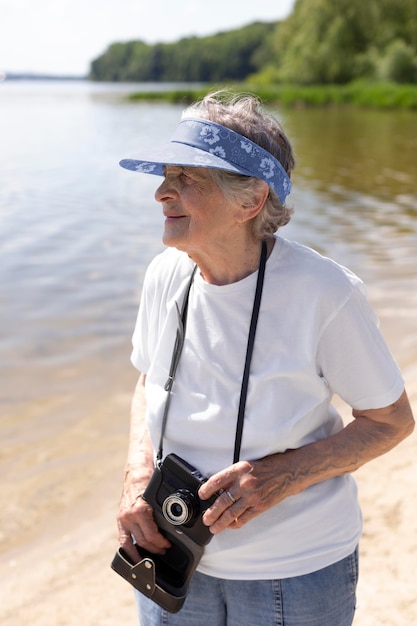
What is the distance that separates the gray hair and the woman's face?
3cm

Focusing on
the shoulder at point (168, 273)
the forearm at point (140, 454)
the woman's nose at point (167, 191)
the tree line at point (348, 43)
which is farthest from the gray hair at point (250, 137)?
the tree line at point (348, 43)

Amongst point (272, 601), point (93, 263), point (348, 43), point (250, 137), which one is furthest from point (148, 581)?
point (348, 43)

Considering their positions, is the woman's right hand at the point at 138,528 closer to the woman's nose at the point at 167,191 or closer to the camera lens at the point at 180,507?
the camera lens at the point at 180,507

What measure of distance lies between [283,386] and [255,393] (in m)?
0.07

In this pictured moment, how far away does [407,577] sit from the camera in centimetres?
303

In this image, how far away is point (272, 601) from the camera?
5.66ft

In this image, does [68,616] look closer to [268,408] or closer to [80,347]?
[268,408]

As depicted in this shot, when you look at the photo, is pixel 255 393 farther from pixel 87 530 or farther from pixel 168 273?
pixel 87 530

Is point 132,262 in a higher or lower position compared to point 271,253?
lower

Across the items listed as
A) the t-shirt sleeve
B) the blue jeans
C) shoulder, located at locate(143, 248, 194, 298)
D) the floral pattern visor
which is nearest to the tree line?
shoulder, located at locate(143, 248, 194, 298)

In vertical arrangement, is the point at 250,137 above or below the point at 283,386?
above

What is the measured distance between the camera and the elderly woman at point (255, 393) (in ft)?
5.57

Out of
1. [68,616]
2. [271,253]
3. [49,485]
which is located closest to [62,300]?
[49,485]

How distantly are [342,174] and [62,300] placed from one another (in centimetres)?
1120
